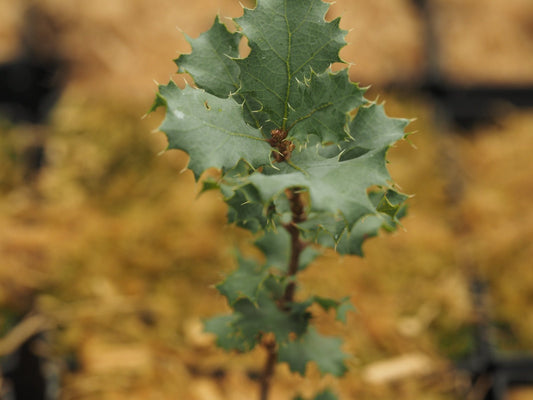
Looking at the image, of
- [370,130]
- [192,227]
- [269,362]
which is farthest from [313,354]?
[192,227]

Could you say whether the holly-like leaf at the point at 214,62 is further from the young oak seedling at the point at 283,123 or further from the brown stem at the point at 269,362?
the brown stem at the point at 269,362

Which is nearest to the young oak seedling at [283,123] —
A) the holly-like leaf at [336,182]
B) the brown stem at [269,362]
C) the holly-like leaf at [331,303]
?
the holly-like leaf at [336,182]

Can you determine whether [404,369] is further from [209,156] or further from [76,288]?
[209,156]

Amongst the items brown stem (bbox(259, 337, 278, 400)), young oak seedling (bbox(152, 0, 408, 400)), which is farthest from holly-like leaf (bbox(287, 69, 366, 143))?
Result: brown stem (bbox(259, 337, 278, 400))

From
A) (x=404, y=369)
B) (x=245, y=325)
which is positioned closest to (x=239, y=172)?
(x=245, y=325)

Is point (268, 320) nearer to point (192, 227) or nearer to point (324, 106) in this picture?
point (324, 106)

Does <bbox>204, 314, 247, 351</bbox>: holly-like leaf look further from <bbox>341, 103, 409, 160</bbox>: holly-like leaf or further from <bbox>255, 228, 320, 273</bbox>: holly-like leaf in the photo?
<bbox>341, 103, 409, 160</bbox>: holly-like leaf
